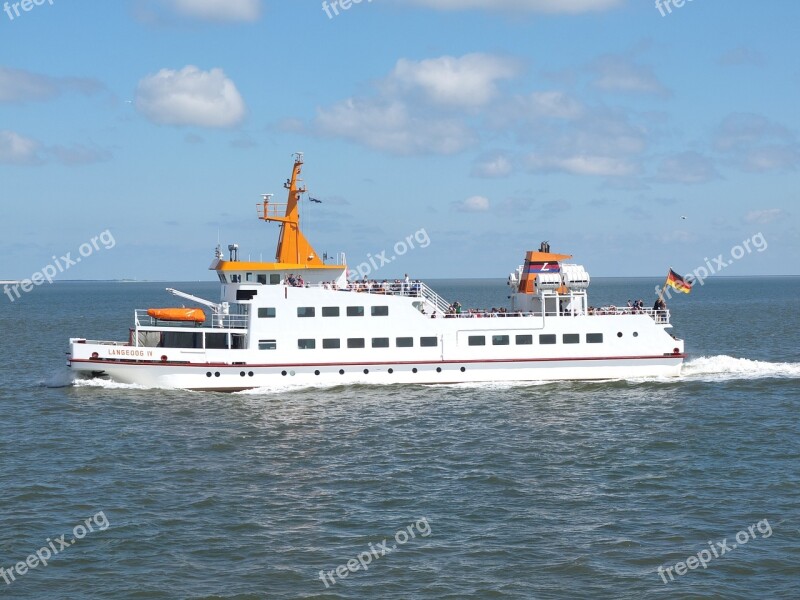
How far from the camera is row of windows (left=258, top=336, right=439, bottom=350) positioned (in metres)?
38.0

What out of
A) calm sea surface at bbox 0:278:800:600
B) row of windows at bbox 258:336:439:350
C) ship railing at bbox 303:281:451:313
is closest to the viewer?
calm sea surface at bbox 0:278:800:600

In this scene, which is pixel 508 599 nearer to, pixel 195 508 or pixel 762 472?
pixel 195 508

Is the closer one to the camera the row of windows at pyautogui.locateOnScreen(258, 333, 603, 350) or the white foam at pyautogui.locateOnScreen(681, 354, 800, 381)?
the row of windows at pyautogui.locateOnScreen(258, 333, 603, 350)

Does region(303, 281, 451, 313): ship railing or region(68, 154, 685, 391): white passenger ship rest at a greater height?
region(303, 281, 451, 313): ship railing

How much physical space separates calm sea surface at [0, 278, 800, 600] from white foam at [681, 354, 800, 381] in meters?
2.43

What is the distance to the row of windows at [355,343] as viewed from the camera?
38.0 m

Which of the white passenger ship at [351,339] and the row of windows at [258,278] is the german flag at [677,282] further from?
the row of windows at [258,278]

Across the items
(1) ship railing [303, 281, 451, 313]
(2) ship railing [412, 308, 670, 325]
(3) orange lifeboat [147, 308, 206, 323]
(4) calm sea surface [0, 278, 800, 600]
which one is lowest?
Result: (4) calm sea surface [0, 278, 800, 600]

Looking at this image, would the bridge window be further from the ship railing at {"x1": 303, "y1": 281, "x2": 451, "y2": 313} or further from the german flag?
the german flag

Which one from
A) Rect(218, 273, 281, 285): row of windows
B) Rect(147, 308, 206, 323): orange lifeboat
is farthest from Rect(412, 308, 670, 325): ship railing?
Rect(147, 308, 206, 323): orange lifeboat

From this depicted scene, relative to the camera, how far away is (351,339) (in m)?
38.5

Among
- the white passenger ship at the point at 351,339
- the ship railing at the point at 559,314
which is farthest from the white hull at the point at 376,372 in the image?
the ship railing at the point at 559,314

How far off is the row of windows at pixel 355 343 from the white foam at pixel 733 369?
12.5 metres

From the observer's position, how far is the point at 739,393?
37656 mm
